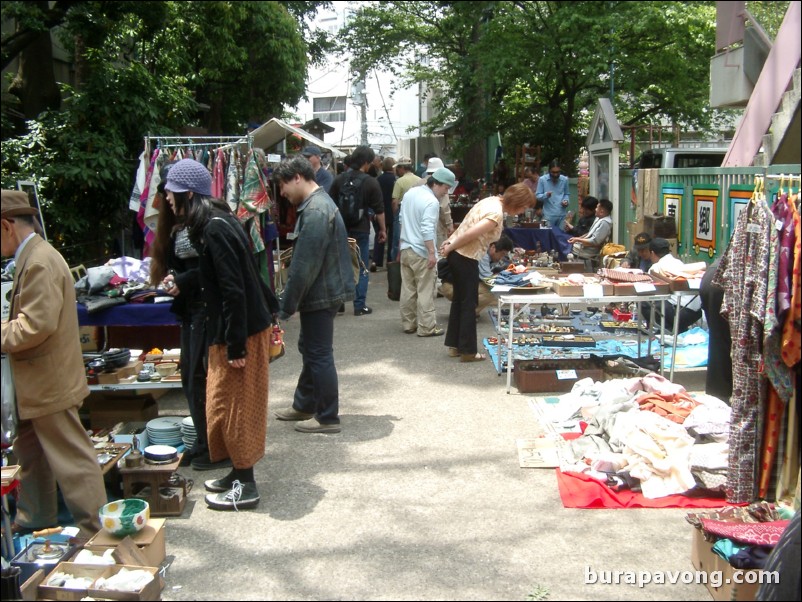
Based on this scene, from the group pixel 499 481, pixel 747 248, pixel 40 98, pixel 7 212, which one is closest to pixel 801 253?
pixel 747 248

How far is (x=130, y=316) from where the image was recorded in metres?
6.11

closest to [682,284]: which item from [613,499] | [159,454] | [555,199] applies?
[613,499]

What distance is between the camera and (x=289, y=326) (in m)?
9.80

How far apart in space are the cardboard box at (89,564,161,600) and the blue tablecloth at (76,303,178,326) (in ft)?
9.10

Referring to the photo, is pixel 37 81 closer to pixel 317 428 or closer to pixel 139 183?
pixel 139 183

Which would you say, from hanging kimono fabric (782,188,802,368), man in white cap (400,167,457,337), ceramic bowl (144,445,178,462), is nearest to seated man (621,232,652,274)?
man in white cap (400,167,457,337)

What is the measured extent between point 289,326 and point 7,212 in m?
6.04

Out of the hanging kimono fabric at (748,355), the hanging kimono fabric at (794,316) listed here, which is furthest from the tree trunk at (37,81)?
the hanging kimono fabric at (794,316)

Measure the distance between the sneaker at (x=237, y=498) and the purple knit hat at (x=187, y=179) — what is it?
168 cm

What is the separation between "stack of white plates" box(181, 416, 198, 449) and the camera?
533 cm

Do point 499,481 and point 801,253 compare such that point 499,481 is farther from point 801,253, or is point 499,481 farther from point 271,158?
point 271,158

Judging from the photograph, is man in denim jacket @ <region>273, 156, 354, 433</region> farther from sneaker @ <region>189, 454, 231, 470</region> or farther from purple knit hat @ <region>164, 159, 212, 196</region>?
purple knit hat @ <region>164, 159, 212, 196</region>

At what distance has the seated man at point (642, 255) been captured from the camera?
8405mm

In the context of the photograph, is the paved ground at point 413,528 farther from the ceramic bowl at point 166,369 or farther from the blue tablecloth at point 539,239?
the blue tablecloth at point 539,239
